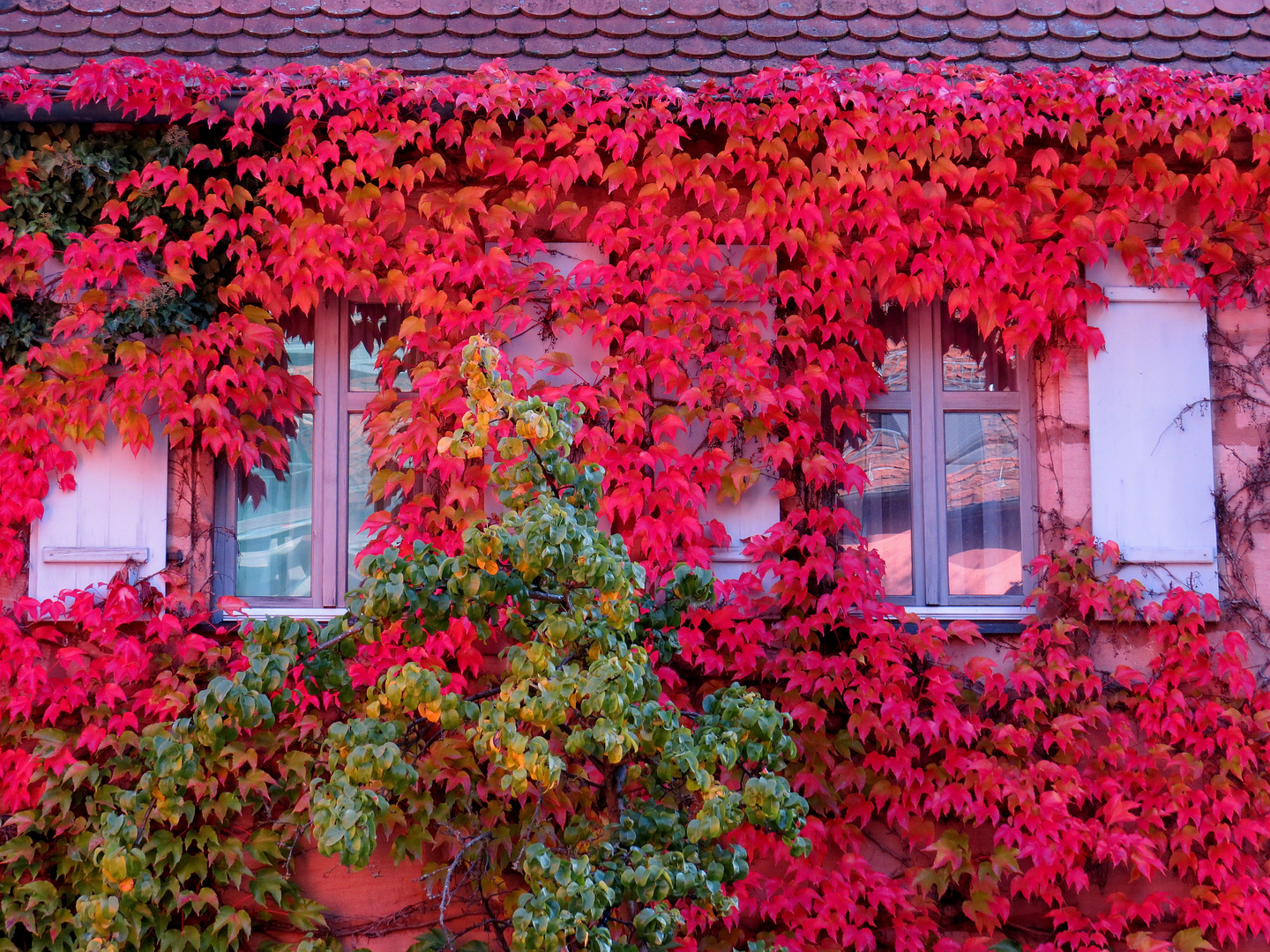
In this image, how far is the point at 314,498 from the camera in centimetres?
477

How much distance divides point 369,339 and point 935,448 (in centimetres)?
261

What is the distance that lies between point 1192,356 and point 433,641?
347 centimetres

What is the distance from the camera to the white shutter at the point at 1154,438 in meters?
4.62

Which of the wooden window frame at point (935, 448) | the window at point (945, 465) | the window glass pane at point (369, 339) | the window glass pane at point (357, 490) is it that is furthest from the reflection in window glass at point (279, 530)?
the wooden window frame at point (935, 448)

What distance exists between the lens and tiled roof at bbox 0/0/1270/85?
471 centimetres

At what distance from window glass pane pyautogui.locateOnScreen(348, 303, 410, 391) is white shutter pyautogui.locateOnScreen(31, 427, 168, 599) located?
0.87m

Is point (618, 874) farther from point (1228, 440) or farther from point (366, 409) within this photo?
point (1228, 440)

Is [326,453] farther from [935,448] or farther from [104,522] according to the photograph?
[935,448]

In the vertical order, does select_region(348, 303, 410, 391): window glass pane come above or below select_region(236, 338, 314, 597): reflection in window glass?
above

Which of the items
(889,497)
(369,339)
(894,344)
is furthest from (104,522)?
(894,344)

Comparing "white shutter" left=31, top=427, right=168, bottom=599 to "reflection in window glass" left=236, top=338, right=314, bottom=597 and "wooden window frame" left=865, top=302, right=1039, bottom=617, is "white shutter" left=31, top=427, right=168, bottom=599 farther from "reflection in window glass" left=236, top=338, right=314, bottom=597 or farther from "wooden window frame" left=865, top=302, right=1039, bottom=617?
"wooden window frame" left=865, top=302, right=1039, bottom=617

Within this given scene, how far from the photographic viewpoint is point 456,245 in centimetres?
454

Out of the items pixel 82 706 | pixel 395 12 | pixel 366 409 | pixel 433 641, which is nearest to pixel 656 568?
pixel 433 641

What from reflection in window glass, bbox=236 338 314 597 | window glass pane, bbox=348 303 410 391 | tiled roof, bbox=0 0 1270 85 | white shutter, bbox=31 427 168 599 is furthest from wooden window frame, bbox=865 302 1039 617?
white shutter, bbox=31 427 168 599
